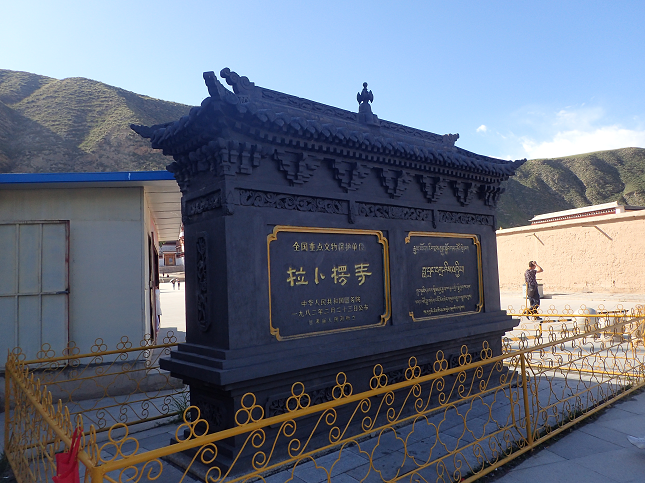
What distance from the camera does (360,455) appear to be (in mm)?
4527

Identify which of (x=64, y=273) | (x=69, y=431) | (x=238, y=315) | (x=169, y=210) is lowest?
(x=69, y=431)

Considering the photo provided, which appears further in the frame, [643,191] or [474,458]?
Answer: [643,191]

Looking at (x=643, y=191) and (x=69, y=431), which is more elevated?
(x=643, y=191)

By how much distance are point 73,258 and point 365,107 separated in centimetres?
567

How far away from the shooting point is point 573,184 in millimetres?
64438

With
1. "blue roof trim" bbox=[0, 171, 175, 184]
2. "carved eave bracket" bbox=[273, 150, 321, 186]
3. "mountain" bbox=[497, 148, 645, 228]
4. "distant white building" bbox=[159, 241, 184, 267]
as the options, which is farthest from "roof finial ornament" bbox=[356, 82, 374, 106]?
"mountain" bbox=[497, 148, 645, 228]

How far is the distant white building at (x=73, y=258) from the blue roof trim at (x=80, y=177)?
14mm

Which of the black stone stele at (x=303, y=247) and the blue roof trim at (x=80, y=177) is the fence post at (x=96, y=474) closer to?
the black stone stele at (x=303, y=247)

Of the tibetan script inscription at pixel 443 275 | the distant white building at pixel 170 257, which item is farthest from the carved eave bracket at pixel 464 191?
the distant white building at pixel 170 257

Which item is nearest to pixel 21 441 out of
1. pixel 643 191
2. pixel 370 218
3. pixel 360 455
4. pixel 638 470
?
pixel 360 455

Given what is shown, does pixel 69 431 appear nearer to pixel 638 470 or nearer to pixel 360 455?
pixel 360 455

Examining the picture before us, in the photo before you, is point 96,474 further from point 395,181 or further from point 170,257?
point 170,257

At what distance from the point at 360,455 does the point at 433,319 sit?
235 cm

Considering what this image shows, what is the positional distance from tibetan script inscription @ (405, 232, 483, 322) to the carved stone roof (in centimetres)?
111
